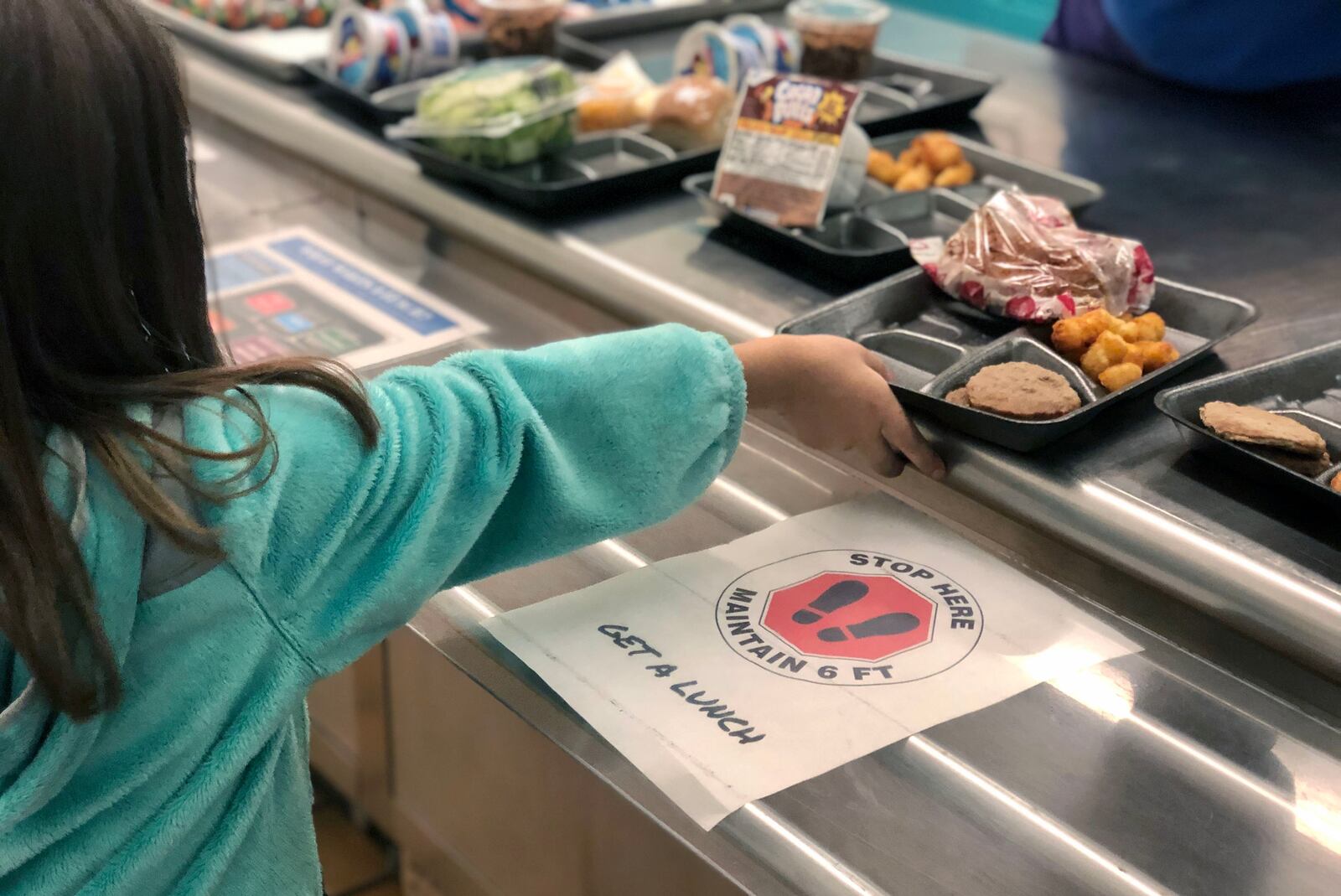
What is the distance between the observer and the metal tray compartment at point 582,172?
130 centimetres

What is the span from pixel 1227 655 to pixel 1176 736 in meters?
0.09

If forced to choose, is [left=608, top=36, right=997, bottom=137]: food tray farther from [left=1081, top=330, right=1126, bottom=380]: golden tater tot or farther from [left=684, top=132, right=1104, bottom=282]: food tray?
[left=1081, top=330, right=1126, bottom=380]: golden tater tot

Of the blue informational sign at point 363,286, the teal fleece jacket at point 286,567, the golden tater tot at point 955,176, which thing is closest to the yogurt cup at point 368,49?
the blue informational sign at point 363,286

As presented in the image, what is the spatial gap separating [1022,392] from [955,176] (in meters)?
0.51

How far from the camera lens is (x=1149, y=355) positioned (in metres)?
0.96

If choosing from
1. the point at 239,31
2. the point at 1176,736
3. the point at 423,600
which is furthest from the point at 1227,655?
the point at 239,31

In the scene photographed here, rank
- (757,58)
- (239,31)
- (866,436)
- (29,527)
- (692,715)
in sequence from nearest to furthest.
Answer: (29,527) < (692,715) < (866,436) < (757,58) < (239,31)

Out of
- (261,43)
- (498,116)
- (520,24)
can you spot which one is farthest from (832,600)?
(261,43)

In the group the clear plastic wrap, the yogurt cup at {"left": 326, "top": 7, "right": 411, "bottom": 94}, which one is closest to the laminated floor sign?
the clear plastic wrap

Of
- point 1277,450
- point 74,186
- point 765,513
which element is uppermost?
point 74,186

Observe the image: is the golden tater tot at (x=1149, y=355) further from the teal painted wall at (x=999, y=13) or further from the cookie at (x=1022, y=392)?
the teal painted wall at (x=999, y=13)

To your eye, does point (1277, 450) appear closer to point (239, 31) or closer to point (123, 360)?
point (123, 360)

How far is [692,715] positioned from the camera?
746 millimetres

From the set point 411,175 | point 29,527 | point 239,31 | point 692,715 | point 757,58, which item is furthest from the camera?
point 239,31
